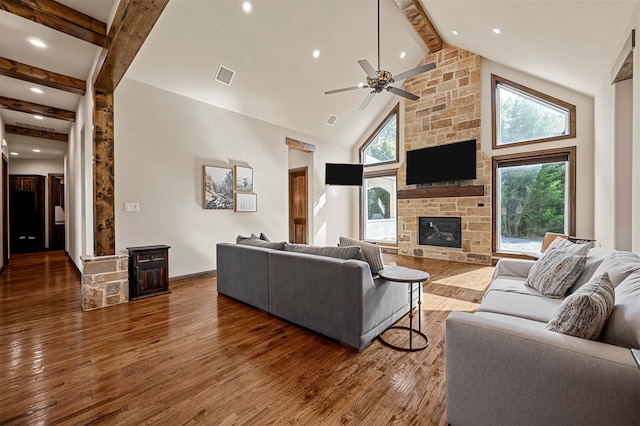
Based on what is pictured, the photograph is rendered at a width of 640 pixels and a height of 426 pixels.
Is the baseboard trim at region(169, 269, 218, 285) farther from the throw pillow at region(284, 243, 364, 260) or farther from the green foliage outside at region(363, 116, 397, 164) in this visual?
the green foliage outside at region(363, 116, 397, 164)

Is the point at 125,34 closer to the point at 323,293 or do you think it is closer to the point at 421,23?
the point at 323,293

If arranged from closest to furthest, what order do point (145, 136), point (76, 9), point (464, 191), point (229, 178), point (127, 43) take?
point (127, 43) → point (76, 9) → point (145, 136) → point (229, 178) → point (464, 191)

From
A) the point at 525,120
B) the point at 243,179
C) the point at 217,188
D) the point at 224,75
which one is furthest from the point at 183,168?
the point at 525,120

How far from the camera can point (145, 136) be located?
13.7 ft

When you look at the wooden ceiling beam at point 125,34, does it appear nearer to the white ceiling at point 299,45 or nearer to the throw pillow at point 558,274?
the white ceiling at point 299,45

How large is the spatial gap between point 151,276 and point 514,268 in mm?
4551

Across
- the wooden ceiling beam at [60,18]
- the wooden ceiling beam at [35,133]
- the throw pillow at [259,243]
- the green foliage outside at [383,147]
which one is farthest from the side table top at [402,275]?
the wooden ceiling beam at [35,133]

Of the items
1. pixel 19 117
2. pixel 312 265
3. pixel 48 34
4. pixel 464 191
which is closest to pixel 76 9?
pixel 48 34

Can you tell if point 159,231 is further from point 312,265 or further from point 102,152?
point 312,265

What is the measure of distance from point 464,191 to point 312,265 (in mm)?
4883

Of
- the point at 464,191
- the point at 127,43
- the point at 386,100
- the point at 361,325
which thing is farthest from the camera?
the point at 386,100

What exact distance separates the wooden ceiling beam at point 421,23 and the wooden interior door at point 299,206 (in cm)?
390

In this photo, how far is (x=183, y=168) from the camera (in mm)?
4609

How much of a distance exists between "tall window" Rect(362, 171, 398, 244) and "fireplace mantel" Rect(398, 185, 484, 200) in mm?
547
